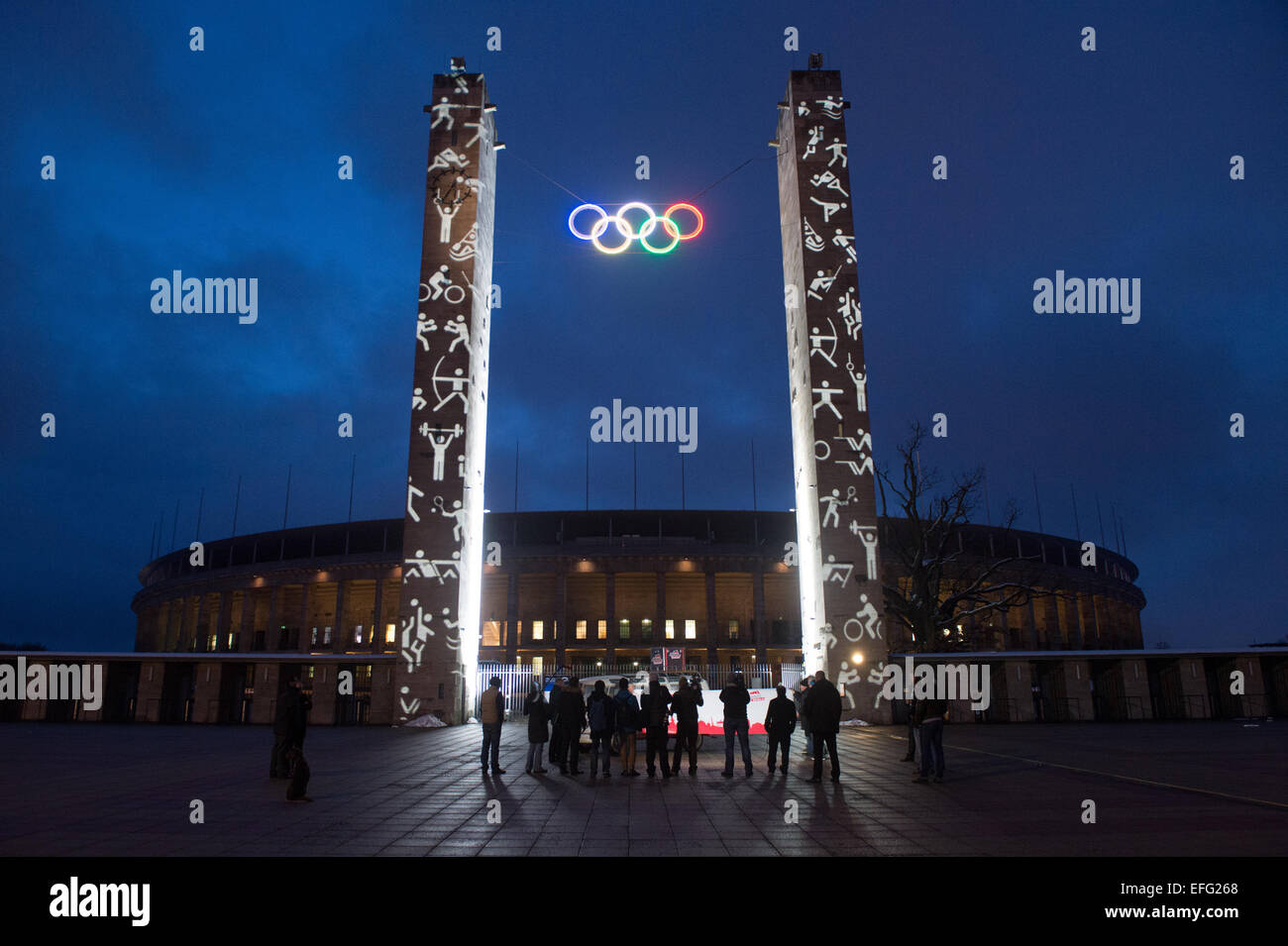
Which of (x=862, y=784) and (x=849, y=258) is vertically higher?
(x=849, y=258)

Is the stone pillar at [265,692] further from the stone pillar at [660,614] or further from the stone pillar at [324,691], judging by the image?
the stone pillar at [660,614]

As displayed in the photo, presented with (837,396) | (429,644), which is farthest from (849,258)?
(429,644)

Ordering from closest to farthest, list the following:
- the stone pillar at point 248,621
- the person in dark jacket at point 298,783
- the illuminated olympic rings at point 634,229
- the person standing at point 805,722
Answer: the person in dark jacket at point 298,783 < the person standing at point 805,722 < the illuminated olympic rings at point 634,229 < the stone pillar at point 248,621

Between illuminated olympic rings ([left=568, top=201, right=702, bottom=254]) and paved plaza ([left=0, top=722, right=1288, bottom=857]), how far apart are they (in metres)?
17.0

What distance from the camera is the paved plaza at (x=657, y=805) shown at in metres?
8.57

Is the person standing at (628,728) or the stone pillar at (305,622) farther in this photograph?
the stone pillar at (305,622)

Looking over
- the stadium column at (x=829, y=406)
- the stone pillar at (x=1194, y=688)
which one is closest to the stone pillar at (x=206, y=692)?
the stadium column at (x=829, y=406)

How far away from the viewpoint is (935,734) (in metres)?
13.5

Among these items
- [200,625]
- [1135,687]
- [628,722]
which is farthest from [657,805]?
[200,625]

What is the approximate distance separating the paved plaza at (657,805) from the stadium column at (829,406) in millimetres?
8490
